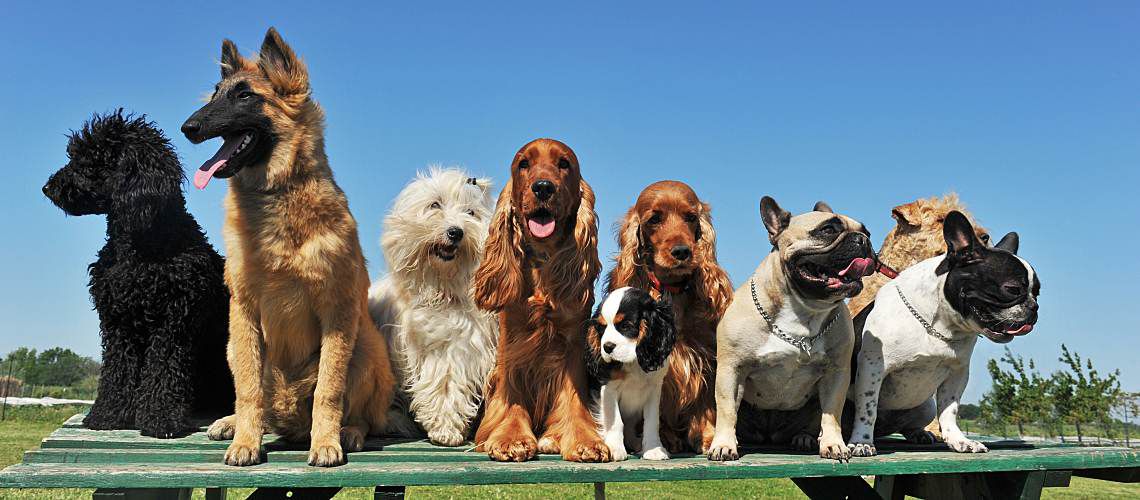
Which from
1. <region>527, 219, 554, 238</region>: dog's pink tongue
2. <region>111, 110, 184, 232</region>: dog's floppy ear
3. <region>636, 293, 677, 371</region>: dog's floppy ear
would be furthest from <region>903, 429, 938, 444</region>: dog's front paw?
<region>111, 110, 184, 232</region>: dog's floppy ear

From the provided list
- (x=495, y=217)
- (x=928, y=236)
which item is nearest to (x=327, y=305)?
(x=495, y=217)

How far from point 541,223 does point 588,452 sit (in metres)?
1.15

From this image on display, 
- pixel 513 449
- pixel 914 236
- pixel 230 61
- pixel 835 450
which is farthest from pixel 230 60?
pixel 914 236

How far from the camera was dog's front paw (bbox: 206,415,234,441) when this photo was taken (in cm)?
392

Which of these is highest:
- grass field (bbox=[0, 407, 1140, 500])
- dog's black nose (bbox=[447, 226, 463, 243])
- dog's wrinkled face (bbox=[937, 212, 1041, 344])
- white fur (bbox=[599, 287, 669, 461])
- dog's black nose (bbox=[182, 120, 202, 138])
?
dog's black nose (bbox=[182, 120, 202, 138])

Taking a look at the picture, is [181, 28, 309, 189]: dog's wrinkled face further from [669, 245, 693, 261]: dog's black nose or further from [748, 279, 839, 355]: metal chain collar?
[748, 279, 839, 355]: metal chain collar

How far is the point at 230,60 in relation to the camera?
11.6 ft

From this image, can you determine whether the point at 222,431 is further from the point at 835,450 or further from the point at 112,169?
the point at 835,450

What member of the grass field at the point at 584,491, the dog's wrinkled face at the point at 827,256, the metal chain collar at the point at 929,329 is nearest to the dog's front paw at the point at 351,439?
the dog's wrinkled face at the point at 827,256

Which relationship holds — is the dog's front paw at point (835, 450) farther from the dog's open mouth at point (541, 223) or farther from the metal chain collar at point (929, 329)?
the dog's open mouth at point (541, 223)

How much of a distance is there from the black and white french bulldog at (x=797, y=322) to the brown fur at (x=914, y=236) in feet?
5.22

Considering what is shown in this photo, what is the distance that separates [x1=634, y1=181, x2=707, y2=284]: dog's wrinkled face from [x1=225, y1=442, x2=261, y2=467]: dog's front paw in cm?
215

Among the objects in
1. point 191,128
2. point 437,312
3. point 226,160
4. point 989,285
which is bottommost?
point 437,312

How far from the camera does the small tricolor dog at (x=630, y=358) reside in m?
3.52
